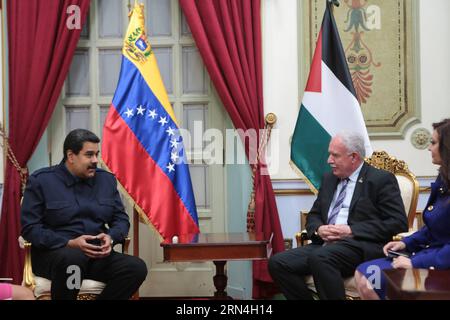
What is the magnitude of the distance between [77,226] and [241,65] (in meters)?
1.81

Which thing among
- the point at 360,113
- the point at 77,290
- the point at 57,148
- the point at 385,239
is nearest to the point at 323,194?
the point at 385,239

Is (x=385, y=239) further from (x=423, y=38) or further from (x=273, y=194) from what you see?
(x=423, y=38)

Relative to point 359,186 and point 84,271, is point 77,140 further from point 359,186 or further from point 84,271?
point 359,186

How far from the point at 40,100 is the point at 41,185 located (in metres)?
1.31

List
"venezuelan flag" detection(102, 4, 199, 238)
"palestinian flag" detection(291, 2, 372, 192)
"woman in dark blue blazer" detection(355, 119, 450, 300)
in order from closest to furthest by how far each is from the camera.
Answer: "woman in dark blue blazer" detection(355, 119, 450, 300) → "venezuelan flag" detection(102, 4, 199, 238) → "palestinian flag" detection(291, 2, 372, 192)

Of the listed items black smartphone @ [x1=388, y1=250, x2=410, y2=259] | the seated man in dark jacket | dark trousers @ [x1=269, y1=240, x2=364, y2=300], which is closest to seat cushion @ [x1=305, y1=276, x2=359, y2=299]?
dark trousers @ [x1=269, y1=240, x2=364, y2=300]

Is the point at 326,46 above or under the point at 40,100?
above

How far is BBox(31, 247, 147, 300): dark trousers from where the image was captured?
113 inches

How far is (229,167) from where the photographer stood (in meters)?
4.39

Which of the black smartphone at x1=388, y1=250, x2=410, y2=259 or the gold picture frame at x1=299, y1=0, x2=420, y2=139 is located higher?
the gold picture frame at x1=299, y1=0, x2=420, y2=139

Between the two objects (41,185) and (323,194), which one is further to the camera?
(323,194)

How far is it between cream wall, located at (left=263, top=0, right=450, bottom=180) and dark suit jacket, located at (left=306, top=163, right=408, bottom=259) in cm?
110

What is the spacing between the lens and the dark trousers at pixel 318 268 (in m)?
2.90

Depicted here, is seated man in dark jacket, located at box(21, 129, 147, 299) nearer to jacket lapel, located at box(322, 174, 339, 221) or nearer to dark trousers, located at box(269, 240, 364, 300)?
dark trousers, located at box(269, 240, 364, 300)
